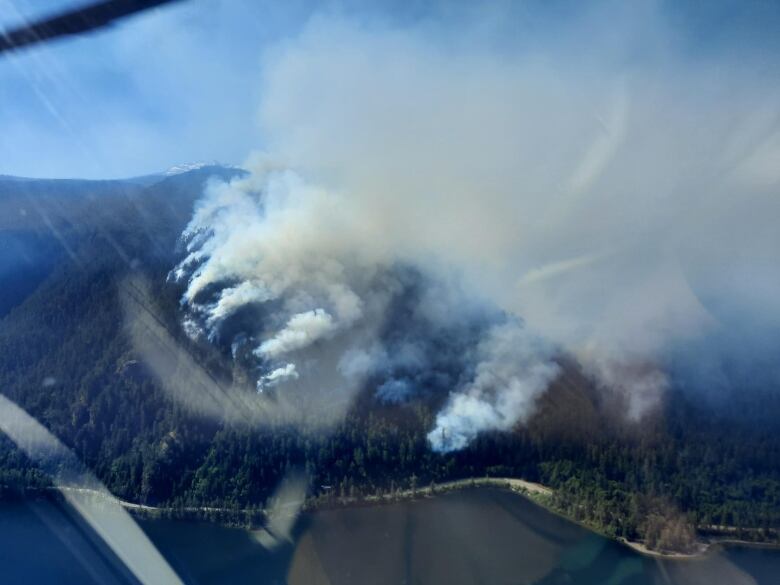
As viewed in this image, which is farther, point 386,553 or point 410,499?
point 410,499

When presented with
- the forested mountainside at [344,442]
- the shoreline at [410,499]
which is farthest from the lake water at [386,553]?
the forested mountainside at [344,442]

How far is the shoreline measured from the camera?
14.7 m

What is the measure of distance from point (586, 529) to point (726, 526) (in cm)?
362

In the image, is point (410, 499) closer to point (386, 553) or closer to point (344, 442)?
point (344, 442)

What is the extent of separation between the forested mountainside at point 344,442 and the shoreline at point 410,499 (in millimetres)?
263

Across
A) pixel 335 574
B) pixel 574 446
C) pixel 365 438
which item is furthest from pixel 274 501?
pixel 574 446

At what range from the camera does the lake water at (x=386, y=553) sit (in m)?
→ 11.9

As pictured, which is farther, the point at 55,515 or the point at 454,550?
the point at 55,515

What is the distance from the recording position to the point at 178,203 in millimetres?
37156

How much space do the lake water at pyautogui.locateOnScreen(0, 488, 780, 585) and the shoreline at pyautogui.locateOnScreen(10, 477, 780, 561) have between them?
11.2 inches

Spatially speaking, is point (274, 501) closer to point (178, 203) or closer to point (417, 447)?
point (417, 447)

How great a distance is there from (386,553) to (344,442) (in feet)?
20.6

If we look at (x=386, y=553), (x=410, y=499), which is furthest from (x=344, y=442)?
(x=386, y=553)

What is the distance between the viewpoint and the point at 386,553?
12914mm
